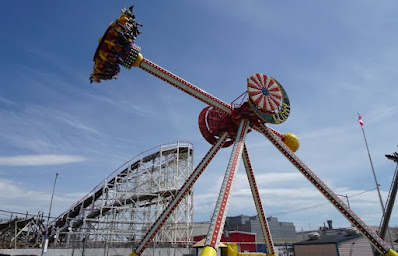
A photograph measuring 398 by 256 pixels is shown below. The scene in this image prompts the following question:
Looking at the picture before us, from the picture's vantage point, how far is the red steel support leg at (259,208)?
17.8 metres

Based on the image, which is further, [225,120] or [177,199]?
[225,120]

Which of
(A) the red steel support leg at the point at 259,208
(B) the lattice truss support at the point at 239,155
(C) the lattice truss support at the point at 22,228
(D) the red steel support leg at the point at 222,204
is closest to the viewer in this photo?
(D) the red steel support leg at the point at 222,204

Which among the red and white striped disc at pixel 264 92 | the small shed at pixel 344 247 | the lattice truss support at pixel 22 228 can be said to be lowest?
the small shed at pixel 344 247

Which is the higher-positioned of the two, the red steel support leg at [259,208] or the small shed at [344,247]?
the red steel support leg at [259,208]

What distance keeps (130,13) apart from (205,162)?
10258 millimetres

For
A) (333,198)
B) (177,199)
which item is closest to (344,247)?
(333,198)

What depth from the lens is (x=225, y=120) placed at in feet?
66.7

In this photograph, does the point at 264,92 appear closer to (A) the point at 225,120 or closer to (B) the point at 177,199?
(A) the point at 225,120

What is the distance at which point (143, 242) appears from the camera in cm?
1572

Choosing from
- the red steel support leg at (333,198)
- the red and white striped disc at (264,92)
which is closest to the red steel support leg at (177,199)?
the red and white striped disc at (264,92)

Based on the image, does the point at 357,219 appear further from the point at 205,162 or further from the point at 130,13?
the point at 130,13

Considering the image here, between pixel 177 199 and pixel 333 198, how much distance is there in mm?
9267

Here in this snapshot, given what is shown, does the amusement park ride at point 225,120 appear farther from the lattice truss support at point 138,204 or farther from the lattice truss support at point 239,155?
the lattice truss support at point 138,204

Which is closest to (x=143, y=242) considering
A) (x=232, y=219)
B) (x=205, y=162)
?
(x=205, y=162)
